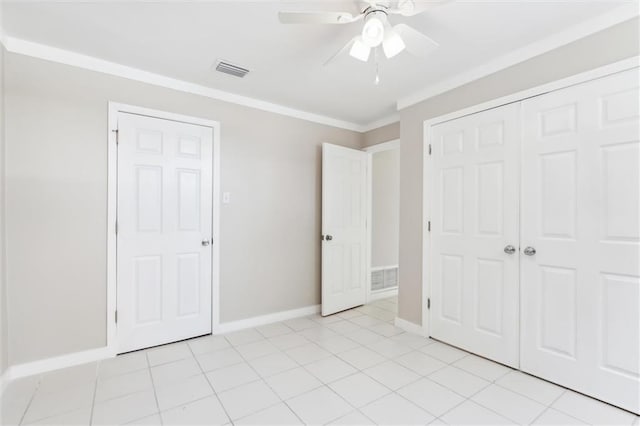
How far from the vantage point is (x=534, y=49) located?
223 centimetres

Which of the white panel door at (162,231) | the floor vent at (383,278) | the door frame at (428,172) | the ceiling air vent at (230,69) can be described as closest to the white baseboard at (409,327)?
the door frame at (428,172)

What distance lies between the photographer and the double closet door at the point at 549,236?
186cm

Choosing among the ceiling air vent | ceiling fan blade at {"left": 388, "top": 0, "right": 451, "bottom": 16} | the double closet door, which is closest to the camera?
ceiling fan blade at {"left": 388, "top": 0, "right": 451, "bottom": 16}

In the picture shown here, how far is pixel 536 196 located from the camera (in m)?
2.24

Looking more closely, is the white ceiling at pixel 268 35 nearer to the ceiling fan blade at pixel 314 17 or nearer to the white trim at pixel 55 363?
the ceiling fan blade at pixel 314 17

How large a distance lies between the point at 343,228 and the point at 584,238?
7.67ft

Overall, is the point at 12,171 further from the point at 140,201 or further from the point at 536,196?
the point at 536,196

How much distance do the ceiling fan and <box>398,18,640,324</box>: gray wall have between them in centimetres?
99

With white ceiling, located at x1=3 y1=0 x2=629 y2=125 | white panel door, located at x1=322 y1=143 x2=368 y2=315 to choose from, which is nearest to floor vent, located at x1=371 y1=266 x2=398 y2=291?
white panel door, located at x1=322 y1=143 x2=368 y2=315

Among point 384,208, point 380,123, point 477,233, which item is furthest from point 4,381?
point 384,208

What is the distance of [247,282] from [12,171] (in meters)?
2.11

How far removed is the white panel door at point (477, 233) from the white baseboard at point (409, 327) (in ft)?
0.38

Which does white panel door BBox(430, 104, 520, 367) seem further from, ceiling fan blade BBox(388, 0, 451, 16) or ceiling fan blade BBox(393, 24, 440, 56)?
ceiling fan blade BBox(388, 0, 451, 16)

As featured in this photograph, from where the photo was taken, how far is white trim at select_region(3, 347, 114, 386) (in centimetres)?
219
